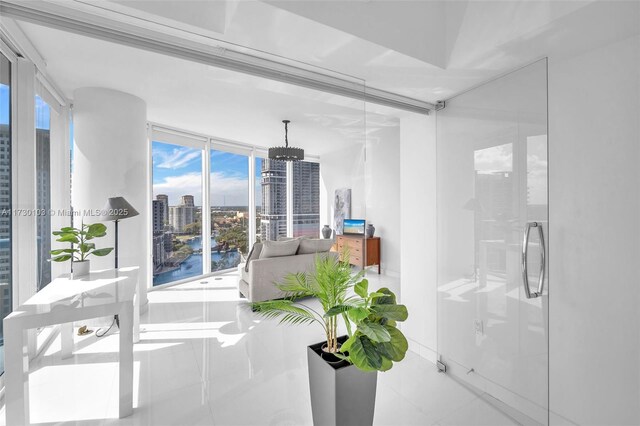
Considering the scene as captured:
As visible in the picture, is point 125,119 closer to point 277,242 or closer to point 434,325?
point 277,242

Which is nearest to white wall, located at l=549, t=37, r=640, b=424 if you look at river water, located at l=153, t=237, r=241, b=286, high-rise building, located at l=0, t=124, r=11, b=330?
river water, located at l=153, t=237, r=241, b=286

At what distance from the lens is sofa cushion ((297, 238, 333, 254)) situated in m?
2.07

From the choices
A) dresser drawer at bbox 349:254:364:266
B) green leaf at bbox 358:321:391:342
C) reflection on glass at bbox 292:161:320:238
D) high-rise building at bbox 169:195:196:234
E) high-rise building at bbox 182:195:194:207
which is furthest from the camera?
high-rise building at bbox 182:195:194:207

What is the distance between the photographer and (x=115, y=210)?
232 centimetres

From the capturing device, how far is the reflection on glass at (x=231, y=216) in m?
2.12

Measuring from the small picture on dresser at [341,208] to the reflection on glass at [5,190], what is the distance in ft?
5.87

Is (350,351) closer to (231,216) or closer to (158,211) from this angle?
(231,216)

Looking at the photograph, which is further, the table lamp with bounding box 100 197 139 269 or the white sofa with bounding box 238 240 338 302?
the table lamp with bounding box 100 197 139 269

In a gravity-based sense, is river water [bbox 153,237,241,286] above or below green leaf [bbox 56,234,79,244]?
below

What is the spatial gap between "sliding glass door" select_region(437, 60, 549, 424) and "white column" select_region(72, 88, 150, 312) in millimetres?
2708

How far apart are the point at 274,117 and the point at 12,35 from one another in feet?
5.58

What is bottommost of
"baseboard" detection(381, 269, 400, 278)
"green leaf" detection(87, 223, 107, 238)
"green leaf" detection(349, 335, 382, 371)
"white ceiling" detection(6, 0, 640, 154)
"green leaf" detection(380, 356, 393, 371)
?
"green leaf" detection(380, 356, 393, 371)

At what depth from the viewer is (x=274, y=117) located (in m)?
2.71

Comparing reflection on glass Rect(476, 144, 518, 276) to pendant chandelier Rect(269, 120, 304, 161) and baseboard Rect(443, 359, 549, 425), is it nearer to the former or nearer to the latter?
baseboard Rect(443, 359, 549, 425)
